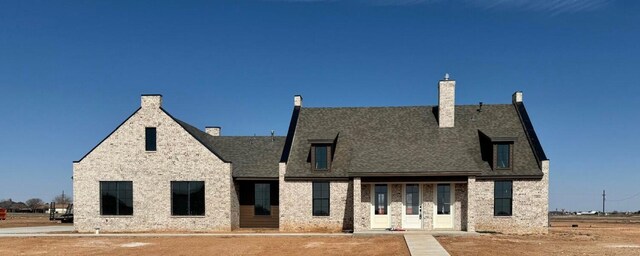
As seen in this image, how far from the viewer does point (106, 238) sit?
24234 mm

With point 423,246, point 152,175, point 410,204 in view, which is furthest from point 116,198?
point 423,246

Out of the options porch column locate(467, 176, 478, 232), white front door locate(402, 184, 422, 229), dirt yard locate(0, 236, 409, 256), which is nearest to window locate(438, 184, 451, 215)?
white front door locate(402, 184, 422, 229)

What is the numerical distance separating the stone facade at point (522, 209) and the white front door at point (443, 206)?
134 centimetres

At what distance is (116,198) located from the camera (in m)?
27.6

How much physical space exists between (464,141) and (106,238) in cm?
1984

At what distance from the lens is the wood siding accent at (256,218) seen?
28828 mm

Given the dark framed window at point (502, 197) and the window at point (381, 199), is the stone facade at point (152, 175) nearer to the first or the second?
Result: the window at point (381, 199)

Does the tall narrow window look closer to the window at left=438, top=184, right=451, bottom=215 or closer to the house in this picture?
the house

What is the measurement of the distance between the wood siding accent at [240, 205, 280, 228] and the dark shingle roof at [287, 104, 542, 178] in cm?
343

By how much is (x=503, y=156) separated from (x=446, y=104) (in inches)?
186

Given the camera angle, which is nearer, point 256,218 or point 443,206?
point 443,206

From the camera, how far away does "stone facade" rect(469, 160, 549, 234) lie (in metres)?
25.4

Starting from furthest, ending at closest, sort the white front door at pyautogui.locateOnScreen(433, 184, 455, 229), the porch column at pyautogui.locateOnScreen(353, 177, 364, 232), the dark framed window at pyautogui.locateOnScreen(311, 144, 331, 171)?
the dark framed window at pyautogui.locateOnScreen(311, 144, 331, 171), the white front door at pyautogui.locateOnScreen(433, 184, 455, 229), the porch column at pyautogui.locateOnScreen(353, 177, 364, 232)

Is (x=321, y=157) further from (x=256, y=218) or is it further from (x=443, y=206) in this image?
(x=443, y=206)
